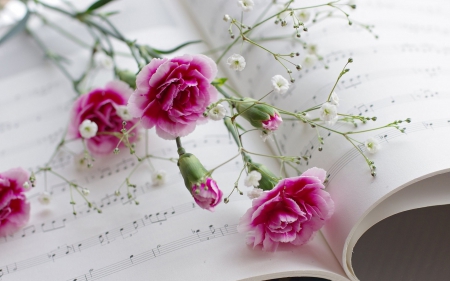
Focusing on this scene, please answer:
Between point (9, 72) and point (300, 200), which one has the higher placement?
point (9, 72)

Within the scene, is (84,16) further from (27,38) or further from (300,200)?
(300,200)

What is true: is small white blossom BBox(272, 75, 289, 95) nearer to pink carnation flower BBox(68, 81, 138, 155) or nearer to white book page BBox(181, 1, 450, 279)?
white book page BBox(181, 1, 450, 279)

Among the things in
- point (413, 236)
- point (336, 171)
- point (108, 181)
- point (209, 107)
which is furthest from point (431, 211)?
point (108, 181)

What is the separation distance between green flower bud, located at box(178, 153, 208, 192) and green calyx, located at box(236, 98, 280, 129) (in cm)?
9

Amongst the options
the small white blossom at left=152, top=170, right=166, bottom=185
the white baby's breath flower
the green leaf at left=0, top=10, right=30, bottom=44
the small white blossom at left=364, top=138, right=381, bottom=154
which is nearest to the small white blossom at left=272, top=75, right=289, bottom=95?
the small white blossom at left=364, top=138, right=381, bottom=154

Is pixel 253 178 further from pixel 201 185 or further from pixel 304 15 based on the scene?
pixel 304 15

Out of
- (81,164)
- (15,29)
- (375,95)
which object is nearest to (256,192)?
(375,95)

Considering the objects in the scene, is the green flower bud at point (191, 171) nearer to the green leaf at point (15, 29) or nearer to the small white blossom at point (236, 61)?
the small white blossom at point (236, 61)

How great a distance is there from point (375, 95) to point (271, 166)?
0.19 m

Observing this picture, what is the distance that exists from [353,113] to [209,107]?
21cm

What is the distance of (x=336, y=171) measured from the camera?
0.67 metres

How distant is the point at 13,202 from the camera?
2.40 ft

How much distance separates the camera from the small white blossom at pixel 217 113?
0.62 m

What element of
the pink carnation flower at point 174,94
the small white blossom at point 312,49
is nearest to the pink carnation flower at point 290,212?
the pink carnation flower at point 174,94
